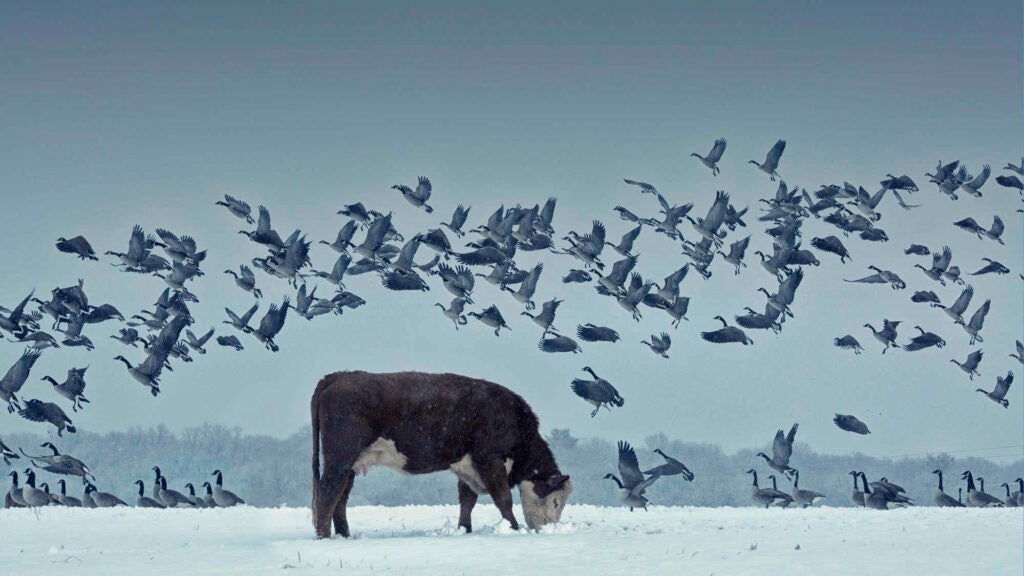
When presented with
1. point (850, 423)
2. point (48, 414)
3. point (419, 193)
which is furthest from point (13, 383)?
point (850, 423)

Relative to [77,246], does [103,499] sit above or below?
below

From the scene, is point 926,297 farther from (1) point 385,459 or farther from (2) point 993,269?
(1) point 385,459

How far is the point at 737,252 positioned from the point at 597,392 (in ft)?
21.9

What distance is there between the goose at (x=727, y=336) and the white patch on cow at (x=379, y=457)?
14.4m

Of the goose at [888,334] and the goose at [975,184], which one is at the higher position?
the goose at [975,184]

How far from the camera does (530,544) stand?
1764 centimetres

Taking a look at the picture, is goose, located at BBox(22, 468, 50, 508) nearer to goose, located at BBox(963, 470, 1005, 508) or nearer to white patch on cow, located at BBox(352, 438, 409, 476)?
white patch on cow, located at BBox(352, 438, 409, 476)

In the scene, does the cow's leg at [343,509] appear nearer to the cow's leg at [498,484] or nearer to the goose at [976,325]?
the cow's leg at [498,484]

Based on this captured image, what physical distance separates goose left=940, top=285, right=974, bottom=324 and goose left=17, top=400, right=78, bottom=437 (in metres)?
22.3

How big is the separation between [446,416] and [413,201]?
13172mm

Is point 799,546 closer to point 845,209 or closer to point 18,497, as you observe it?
point 845,209

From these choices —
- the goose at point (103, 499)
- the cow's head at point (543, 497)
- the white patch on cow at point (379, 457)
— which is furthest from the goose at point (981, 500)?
the goose at point (103, 499)

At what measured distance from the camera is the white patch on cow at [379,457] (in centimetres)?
1941

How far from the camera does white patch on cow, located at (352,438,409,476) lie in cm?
1941
